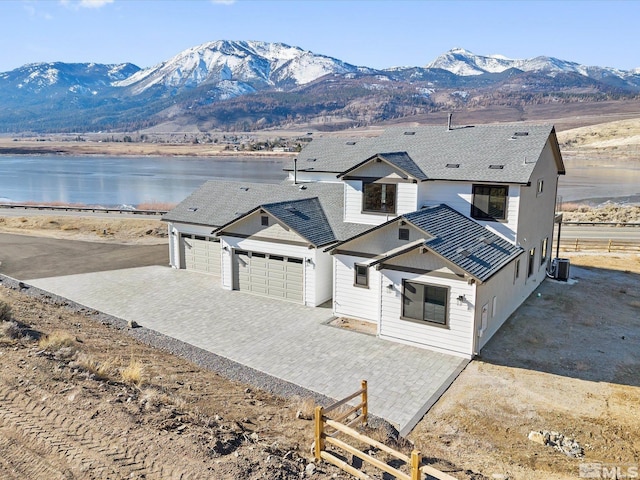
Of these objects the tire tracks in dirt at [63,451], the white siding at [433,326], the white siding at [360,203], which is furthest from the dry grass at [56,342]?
the white siding at [360,203]

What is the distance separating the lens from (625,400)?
1231 cm

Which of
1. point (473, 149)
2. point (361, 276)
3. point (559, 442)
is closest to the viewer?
point (559, 442)

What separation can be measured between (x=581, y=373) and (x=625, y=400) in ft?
5.15

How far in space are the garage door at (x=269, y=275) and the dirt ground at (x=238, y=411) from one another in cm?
586

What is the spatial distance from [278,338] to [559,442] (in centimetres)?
880

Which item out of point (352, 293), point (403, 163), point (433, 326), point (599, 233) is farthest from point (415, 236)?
point (599, 233)

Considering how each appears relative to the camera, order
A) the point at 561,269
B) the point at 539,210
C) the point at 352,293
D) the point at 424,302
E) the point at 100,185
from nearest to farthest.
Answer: the point at 424,302
the point at 352,293
the point at 539,210
the point at 561,269
the point at 100,185

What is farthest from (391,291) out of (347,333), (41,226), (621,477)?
(41,226)

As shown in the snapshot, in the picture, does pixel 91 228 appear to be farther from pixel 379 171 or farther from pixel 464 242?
pixel 464 242

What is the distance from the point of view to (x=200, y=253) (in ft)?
81.8

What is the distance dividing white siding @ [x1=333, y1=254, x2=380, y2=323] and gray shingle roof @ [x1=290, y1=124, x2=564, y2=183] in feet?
15.5

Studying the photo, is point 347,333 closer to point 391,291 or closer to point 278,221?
point 391,291

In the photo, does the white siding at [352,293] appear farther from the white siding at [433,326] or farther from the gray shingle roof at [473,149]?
the gray shingle roof at [473,149]

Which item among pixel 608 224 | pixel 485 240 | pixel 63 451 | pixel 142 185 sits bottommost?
pixel 142 185
